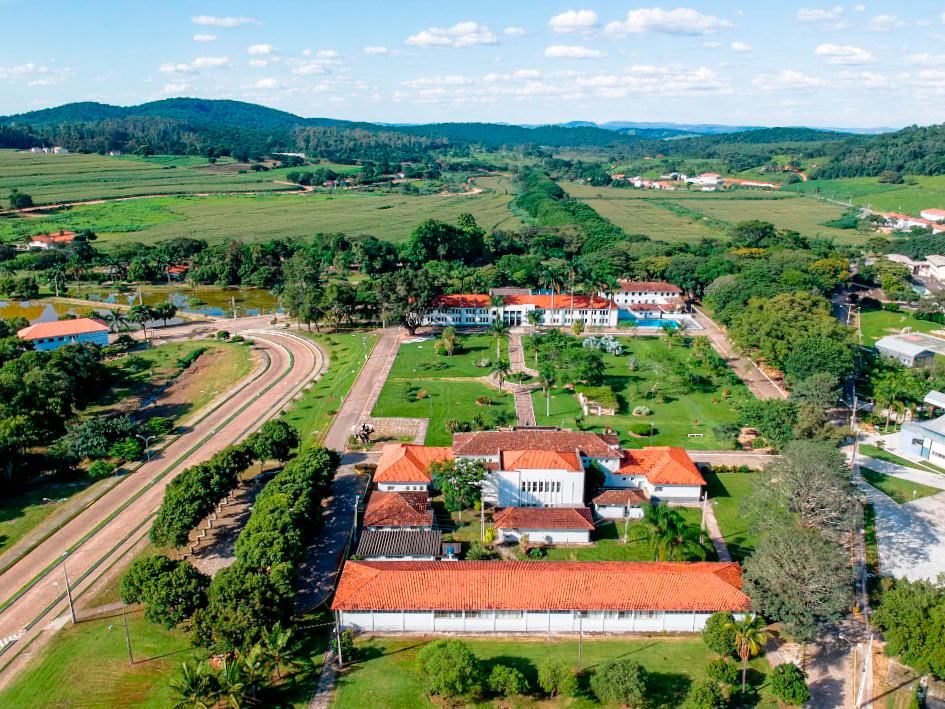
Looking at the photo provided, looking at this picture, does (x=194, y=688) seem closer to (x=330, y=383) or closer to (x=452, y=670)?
(x=452, y=670)

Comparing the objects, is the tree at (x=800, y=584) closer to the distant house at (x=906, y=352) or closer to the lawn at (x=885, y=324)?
the distant house at (x=906, y=352)

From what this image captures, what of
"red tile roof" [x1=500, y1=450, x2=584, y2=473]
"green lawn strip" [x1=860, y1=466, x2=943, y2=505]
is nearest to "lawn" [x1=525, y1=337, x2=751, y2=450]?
"green lawn strip" [x1=860, y1=466, x2=943, y2=505]

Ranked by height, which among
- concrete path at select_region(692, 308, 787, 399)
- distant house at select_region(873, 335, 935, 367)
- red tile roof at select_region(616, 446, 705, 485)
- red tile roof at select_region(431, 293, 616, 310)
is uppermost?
red tile roof at select_region(431, 293, 616, 310)

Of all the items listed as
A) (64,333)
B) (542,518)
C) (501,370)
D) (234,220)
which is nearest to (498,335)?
(501,370)

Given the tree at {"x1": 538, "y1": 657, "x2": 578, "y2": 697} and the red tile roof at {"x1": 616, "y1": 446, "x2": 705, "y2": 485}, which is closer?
the tree at {"x1": 538, "y1": 657, "x2": 578, "y2": 697}

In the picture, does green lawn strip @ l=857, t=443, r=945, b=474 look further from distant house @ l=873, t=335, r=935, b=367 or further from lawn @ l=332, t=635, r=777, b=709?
lawn @ l=332, t=635, r=777, b=709

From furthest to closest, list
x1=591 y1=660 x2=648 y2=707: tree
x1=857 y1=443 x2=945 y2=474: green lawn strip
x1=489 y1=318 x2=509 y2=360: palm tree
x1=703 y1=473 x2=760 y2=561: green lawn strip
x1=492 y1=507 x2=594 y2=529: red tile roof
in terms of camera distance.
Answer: x1=489 y1=318 x2=509 y2=360: palm tree < x1=857 y1=443 x2=945 y2=474: green lawn strip < x1=703 y1=473 x2=760 y2=561: green lawn strip < x1=492 y1=507 x2=594 y2=529: red tile roof < x1=591 y1=660 x2=648 y2=707: tree

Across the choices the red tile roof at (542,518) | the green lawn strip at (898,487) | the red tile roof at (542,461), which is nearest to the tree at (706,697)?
the red tile roof at (542,518)
